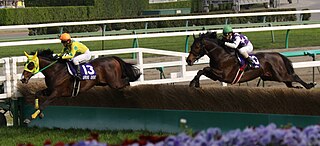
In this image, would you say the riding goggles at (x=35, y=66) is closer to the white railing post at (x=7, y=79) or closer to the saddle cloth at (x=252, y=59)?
the white railing post at (x=7, y=79)

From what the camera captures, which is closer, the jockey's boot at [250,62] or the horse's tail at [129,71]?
the horse's tail at [129,71]

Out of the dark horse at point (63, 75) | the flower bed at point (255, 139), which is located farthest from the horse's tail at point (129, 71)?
the flower bed at point (255, 139)

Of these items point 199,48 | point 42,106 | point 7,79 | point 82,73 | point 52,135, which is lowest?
point 52,135

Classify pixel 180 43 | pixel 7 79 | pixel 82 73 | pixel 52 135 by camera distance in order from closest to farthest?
pixel 52 135 < pixel 82 73 < pixel 7 79 < pixel 180 43

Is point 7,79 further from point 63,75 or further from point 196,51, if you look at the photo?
point 196,51

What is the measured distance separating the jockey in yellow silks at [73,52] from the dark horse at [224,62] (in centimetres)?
145

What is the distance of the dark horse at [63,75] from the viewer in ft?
31.3

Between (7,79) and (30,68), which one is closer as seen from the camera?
(30,68)

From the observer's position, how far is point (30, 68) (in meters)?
9.49

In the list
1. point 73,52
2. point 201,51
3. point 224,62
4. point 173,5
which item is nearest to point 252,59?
point 224,62

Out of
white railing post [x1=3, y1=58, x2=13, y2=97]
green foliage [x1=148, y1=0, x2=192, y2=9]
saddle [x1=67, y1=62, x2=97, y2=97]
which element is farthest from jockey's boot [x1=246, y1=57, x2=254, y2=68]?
green foliage [x1=148, y1=0, x2=192, y2=9]

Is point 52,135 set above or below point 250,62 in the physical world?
below

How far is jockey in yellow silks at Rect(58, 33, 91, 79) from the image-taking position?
9.77 m

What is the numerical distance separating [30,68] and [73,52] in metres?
0.61
